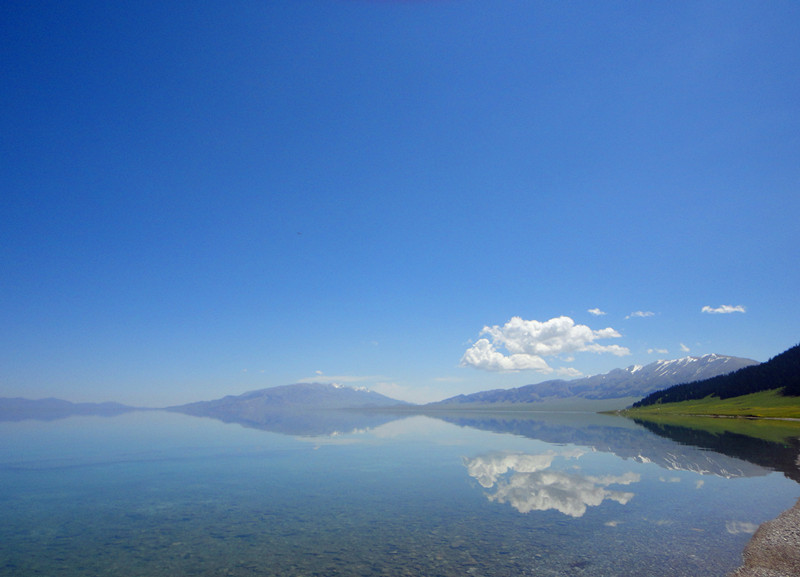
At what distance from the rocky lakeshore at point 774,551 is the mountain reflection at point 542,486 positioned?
10338mm

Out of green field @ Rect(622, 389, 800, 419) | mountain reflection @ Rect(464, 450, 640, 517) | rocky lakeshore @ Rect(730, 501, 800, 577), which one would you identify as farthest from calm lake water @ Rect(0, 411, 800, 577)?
green field @ Rect(622, 389, 800, 419)

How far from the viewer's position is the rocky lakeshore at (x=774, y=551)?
19359 mm

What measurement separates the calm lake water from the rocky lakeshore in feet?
2.61

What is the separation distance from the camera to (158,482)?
164ft

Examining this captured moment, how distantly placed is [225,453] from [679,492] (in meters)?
79.5

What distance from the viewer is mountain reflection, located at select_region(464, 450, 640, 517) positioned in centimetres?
3375

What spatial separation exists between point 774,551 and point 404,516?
937 inches

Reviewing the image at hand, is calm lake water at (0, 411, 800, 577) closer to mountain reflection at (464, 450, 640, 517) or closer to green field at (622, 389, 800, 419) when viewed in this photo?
mountain reflection at (464, 450, 640, 517)

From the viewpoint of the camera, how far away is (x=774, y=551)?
2184cm

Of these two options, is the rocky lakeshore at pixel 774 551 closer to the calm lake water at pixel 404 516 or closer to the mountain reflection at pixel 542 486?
the calm lake water at pixel 404 516

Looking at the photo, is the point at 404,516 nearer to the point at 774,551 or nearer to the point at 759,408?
the point at 774,551

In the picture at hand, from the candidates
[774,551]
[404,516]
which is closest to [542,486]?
[404,516]

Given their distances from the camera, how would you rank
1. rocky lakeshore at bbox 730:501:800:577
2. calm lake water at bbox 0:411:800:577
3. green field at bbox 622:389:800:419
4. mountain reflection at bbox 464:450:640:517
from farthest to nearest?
green field at bbox 622:389:800:419
mountain reflection at bbox 464:450:640:517
calm lake water at bbox 0:411:800:577
rocky lakeshore at bbox 730:501:800:577

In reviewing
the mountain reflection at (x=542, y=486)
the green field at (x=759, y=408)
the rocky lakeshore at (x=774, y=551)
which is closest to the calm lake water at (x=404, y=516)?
the mountain reflection at (x=542, y=486)
